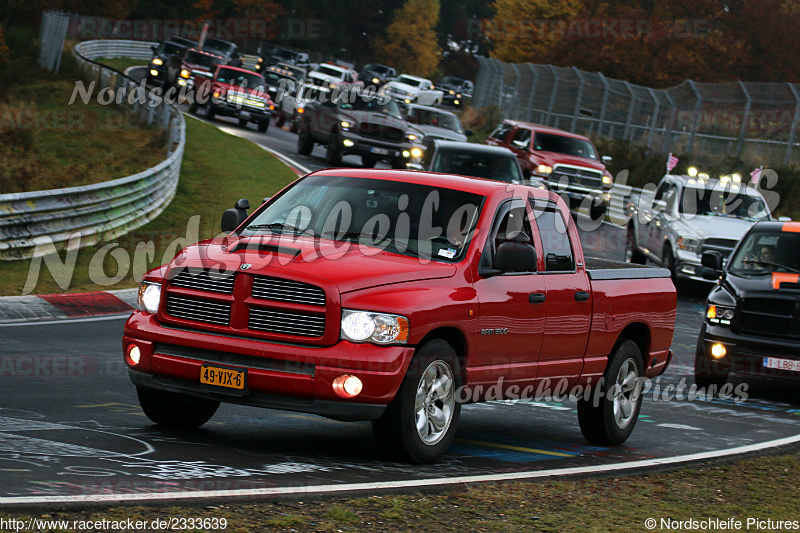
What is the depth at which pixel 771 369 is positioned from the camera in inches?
533

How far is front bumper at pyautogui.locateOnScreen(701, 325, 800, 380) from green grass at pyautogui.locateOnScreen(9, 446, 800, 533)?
449cm

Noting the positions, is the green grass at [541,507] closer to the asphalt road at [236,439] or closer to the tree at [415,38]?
the asphalt road at [236,439]

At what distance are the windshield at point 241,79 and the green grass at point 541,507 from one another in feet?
113

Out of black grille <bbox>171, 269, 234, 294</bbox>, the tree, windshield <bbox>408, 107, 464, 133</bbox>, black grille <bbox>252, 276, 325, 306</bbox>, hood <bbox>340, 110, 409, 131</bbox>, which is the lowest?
black grille <bbox>171, 269, 234, 294</bbox>

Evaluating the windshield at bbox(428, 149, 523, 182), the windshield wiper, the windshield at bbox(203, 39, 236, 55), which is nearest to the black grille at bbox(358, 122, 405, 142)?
the windshield at bbox(428, 149, 523, 182)

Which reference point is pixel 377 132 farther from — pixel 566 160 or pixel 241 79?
pixel 241 79

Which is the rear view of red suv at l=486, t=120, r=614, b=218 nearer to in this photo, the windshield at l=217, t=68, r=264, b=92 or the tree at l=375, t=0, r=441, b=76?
the windshield at l=217, t=68, r=264, b=92

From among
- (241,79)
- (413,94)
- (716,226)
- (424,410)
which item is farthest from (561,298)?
(413,94)

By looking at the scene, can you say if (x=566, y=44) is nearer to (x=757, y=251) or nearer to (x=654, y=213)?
(x=654, y=213)

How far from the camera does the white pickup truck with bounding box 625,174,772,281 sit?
21.3 metres

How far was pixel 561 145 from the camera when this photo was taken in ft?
105

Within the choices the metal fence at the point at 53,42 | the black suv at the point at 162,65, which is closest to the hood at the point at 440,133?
the black suv at the point at 162,65

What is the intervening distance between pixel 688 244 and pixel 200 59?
29163mm

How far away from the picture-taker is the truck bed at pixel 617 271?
395 inches
